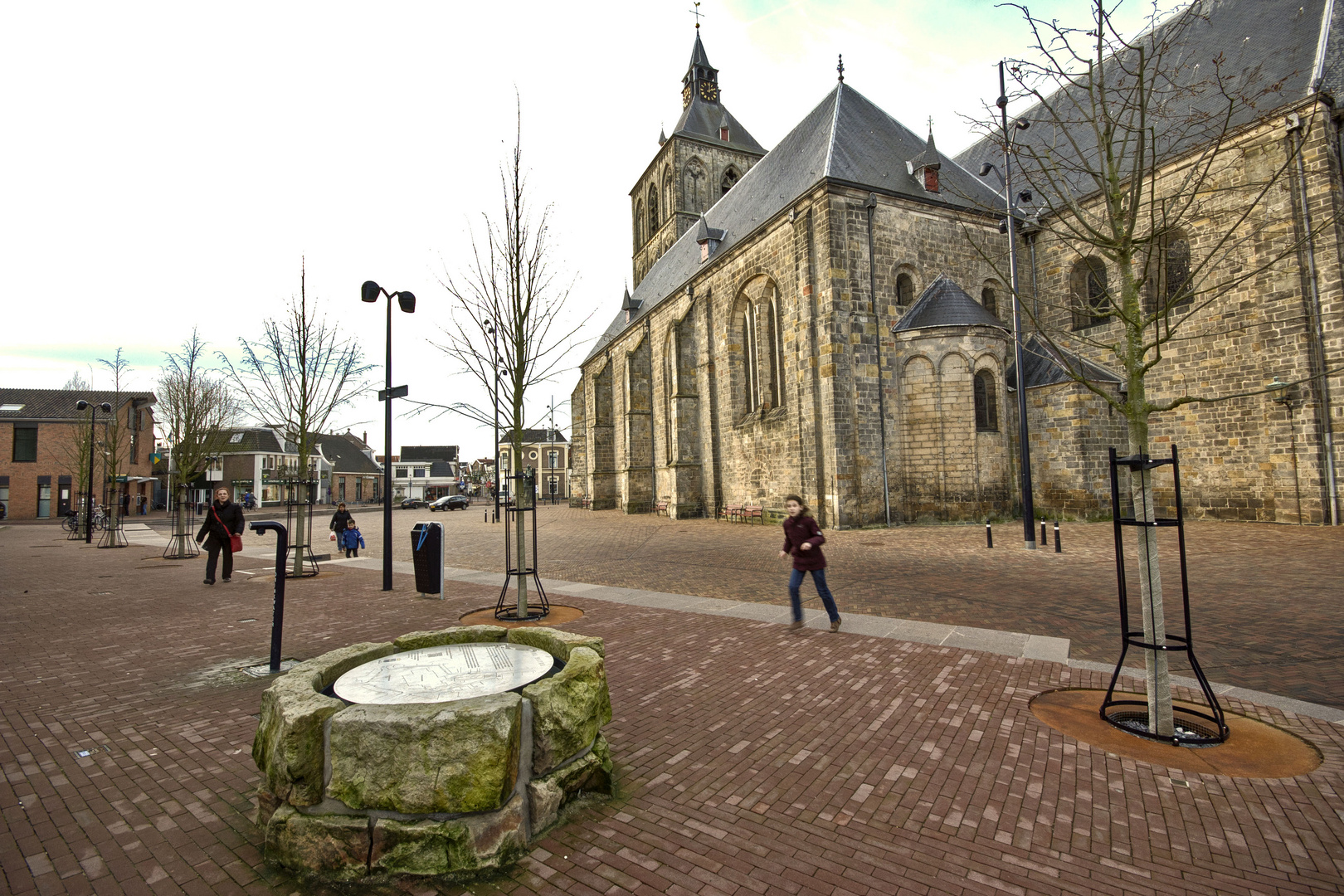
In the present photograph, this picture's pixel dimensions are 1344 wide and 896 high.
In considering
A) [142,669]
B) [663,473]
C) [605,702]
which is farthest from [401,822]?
[663,473]

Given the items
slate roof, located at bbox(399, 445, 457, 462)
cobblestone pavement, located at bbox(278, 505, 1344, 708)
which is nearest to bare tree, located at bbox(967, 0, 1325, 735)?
cobblestone pavement, located at bbox(278, 505, 1344, 708)

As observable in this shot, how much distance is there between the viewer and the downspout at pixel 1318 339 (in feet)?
48.2

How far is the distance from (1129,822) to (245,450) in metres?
63.5

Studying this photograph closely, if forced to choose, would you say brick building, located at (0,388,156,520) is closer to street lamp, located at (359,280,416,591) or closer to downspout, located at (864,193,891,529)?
street lamp, located at (359,280,416,591)

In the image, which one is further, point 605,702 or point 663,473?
point 663,473

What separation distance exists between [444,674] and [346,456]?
7637cm

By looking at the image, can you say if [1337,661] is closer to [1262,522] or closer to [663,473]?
[1262,522]

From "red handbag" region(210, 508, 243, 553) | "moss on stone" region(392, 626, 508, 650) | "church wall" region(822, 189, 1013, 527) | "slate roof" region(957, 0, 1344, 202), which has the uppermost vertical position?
"slate roof" region(957, 0, 1344, 202)

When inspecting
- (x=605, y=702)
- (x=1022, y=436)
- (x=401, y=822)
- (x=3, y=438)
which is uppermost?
(x=3, y=438)

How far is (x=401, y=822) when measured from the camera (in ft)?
8.80

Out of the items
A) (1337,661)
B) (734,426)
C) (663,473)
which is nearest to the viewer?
(1337,661)

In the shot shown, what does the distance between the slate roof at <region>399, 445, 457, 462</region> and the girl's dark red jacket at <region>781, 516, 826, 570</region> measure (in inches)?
3527

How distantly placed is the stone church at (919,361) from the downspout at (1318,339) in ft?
0.23

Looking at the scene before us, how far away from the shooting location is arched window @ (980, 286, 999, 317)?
21.4m
